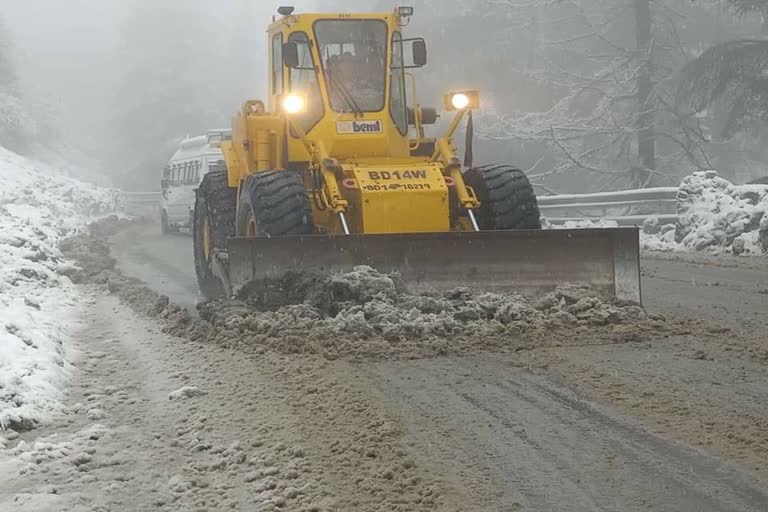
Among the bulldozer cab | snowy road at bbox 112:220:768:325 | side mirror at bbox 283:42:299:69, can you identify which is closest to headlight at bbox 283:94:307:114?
the bulldozer cab

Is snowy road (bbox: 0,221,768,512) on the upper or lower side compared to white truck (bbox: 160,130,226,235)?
lower

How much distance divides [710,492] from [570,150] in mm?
23379

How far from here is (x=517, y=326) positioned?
680 cm

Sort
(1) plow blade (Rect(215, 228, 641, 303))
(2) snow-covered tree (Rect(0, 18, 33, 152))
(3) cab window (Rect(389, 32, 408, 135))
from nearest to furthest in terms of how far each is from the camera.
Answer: (1) plow blade (Rect(215, 228, 641, 303)) → (3) cab window (Rect(389, 32, 408, 135)) → (2) snow-covered tree (Rect(0, 18, 33, 152))

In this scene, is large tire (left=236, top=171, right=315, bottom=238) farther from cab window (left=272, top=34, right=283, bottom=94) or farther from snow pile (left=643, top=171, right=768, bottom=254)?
snow pile (left=643, top=171, right=768, bottom=254)

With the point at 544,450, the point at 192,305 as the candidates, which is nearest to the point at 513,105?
the point at 192,305

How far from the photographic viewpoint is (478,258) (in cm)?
759

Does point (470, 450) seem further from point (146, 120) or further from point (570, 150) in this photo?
point (146, 120)

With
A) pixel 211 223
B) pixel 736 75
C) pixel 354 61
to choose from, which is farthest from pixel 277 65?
pixel 736 75

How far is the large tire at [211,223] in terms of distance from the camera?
10.5 meters

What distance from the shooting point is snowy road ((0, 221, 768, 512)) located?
3.84 metres

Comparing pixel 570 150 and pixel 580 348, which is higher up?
pixel 570 150

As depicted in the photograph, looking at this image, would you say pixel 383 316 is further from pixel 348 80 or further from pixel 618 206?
pixel 618 206

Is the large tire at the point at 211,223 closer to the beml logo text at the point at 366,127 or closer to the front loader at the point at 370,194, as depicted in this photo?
the front loader at the point at 370,194
